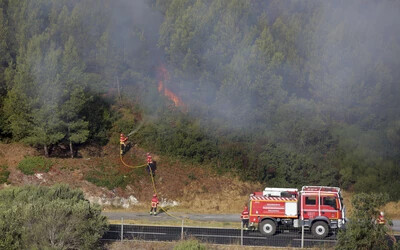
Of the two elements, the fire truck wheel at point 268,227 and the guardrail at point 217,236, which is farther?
the fire truck wheel at point 268,227

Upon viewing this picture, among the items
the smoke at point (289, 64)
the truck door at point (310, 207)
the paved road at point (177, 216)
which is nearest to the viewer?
the truck door at point (310, 207)

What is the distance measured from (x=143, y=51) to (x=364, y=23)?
17524 mm

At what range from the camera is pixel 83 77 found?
40125mm

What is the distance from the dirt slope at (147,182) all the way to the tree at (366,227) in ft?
60.3

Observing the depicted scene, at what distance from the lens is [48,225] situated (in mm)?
21125

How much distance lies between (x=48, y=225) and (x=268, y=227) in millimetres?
10575

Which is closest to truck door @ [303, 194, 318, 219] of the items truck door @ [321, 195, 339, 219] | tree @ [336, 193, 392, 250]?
truck door @ [321, 195, 339, 219]

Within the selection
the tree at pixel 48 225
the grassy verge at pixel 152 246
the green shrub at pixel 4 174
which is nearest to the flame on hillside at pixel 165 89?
the green shrub at pixel 4 174

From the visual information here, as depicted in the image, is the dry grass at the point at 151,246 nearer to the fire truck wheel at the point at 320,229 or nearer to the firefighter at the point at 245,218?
the fire truck wheel at the point at 320,229

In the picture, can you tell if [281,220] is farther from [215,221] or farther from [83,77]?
[83,77]

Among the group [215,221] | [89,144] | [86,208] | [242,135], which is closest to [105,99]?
[89,144]

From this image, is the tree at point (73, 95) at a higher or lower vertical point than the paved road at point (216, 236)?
higher

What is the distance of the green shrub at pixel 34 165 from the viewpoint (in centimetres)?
3778

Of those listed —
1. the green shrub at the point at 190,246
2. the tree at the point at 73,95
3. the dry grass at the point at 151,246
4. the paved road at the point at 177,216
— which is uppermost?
the tree at the point at 73,95
